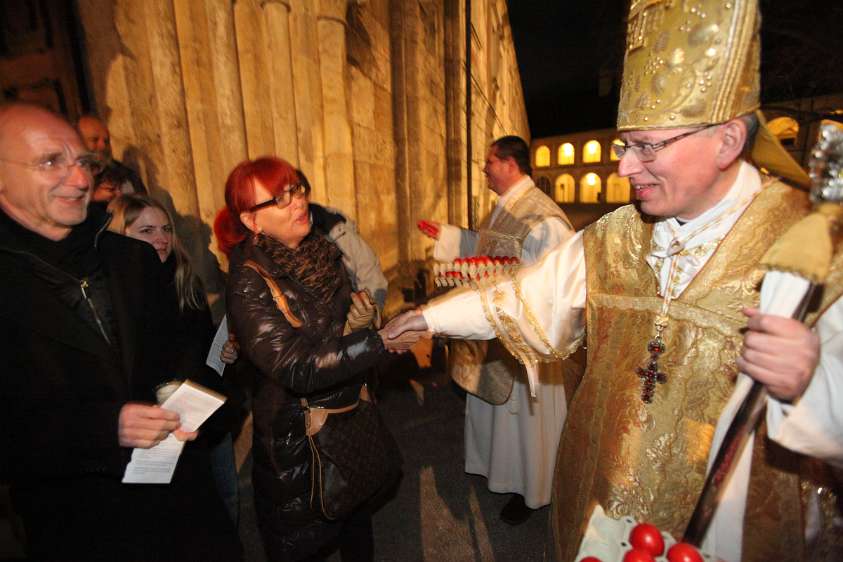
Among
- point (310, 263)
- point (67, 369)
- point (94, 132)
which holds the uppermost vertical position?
point (94, 132)

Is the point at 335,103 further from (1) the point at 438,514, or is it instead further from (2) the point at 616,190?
(2) the point at 616,190

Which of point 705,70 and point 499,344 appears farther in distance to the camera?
point 499,344

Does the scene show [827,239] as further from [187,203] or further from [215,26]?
[215,26]

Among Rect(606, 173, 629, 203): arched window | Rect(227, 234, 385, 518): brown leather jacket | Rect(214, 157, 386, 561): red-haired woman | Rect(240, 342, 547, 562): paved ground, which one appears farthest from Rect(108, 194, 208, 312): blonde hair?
Rect(606, 173, 629, 203): arched window

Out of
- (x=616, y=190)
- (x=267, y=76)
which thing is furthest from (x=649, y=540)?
(x=616, y=190)

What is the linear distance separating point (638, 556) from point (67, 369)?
1777 mm

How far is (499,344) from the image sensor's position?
3.10 meters

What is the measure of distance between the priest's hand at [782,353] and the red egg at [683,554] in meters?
0.42

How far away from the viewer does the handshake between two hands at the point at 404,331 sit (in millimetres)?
1821

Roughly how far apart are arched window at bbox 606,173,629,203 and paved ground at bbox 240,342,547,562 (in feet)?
149

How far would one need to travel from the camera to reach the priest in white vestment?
9.82 ft

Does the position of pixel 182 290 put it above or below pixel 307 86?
below

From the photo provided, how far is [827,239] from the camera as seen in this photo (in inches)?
33.5

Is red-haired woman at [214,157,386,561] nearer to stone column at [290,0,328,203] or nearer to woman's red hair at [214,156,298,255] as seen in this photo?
woman's red hair at [214,156,298,255]
